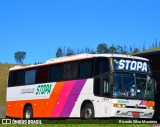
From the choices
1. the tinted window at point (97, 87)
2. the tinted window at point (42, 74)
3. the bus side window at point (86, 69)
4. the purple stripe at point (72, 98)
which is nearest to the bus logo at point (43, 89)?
the tinted window at point (42, 74)

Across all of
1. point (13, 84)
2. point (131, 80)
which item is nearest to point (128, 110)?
point (131, 80)

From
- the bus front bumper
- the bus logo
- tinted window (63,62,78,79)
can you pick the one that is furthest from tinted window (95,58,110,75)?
the bus logo

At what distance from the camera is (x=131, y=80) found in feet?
74.2

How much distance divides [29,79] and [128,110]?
26.0ft

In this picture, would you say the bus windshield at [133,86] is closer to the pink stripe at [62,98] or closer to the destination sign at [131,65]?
the destination sign at [131,65]

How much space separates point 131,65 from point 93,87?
6.91 ft

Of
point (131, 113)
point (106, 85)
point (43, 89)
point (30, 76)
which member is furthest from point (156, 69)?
point (30, 76)

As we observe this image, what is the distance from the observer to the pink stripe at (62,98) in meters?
24.7

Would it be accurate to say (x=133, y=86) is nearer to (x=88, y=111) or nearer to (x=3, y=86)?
(x=88, y=111)

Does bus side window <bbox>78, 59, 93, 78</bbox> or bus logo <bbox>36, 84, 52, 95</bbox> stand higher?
bus side window <bbox>78, 59, 93, 78</bbox>

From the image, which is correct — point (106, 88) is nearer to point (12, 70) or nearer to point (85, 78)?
point (85, 78)

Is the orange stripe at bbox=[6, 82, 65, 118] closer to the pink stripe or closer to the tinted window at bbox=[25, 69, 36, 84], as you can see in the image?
the pink stripe

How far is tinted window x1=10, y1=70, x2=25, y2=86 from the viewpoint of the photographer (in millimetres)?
28938

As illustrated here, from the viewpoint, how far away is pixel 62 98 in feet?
83.5
